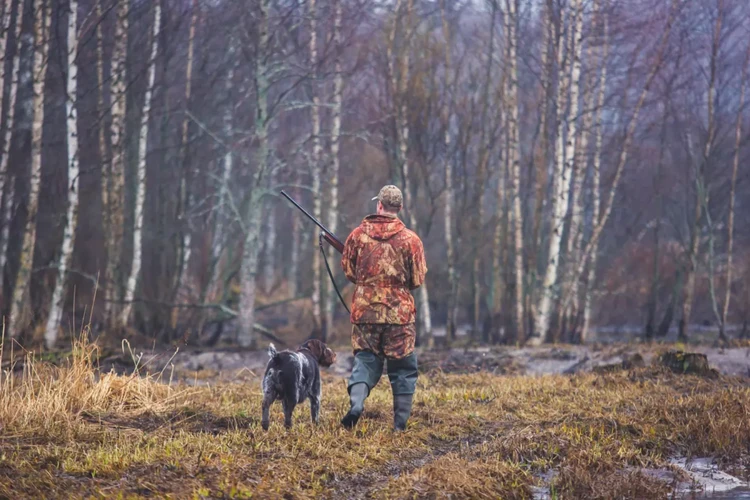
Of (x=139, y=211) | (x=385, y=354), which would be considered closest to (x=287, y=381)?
(x=385, y=354)

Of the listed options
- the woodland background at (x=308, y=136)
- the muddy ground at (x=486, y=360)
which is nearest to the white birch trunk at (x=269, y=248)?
the woodland background at (x=308, y=136)

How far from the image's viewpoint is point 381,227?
7.05 meters

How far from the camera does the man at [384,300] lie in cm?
696

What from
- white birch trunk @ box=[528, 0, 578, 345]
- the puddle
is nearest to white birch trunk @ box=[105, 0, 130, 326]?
white birch trunk @ box=[528, 0, 578, 345]

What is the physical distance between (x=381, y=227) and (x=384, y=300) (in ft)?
1.99

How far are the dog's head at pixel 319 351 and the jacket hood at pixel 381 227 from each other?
120 cm

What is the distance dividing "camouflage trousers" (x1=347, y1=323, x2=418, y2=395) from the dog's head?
0.62 metres

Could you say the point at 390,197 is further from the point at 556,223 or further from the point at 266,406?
the point at 556,223

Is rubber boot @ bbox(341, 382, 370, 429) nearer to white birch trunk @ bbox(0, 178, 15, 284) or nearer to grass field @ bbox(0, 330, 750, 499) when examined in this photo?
grass field @ bbox(0, 330, 750, 499)

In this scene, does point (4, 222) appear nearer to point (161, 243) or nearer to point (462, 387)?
point (161, 243)

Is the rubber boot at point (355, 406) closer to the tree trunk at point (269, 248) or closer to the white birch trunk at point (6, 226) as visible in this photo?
the white birch trunk at point (6, 226)

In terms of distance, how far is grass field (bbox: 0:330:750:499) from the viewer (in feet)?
17.3

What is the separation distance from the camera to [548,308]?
1786 cm

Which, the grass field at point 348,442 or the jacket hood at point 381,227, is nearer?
the grass field at point 348,442
